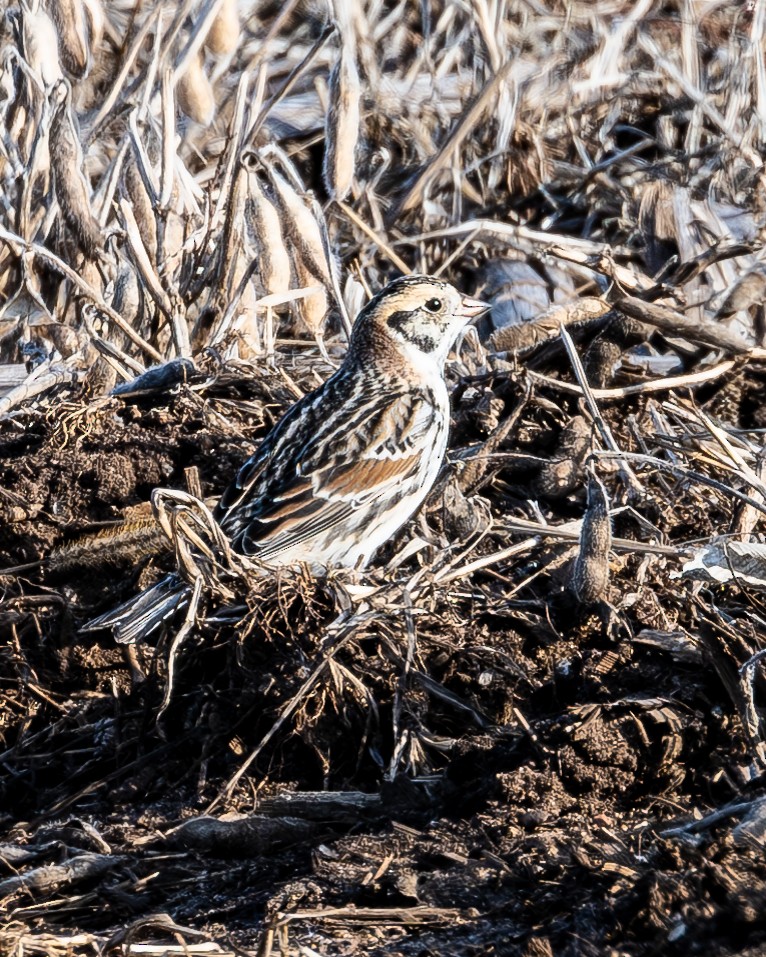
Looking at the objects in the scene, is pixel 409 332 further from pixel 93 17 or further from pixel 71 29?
pixel 93 17

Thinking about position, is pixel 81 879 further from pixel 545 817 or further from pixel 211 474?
pixel 211 474

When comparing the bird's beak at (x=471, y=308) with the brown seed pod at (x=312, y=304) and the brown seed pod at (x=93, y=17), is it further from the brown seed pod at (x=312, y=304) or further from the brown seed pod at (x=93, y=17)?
the brown seed pod at (x=93, y=17)

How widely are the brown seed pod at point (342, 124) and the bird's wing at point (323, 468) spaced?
0.88 metres

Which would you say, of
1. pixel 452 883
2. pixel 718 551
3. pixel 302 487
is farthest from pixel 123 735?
pixel 718 551

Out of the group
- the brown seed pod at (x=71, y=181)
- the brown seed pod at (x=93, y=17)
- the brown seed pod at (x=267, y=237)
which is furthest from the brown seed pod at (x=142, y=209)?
the brown seed pod at (x=93, y=17)

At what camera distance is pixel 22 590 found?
4543 millimetres

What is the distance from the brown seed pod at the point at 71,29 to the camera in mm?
5617

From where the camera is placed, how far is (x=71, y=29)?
5648mm

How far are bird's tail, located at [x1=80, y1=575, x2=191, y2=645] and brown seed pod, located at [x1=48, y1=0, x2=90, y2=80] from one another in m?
2.57

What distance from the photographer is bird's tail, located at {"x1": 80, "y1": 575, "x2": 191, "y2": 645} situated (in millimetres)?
3984

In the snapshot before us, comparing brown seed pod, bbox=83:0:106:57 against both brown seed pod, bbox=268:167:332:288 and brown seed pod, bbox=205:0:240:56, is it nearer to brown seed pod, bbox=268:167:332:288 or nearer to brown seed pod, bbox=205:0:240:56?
brown seed pod, bbox=205:0:240:56

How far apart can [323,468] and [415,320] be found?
27.7 inches

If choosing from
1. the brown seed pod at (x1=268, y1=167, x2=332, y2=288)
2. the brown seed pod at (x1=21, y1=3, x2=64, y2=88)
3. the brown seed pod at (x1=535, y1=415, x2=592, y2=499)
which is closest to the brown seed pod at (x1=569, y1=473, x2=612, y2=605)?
the brown seed pod at (x1=535, y1=415, x2=592, y2=499)

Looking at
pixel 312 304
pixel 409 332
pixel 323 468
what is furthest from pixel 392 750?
pixel 312 304
